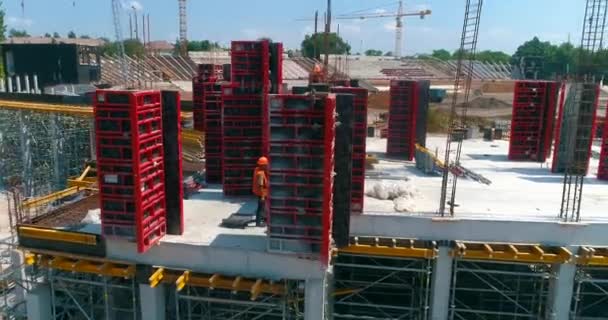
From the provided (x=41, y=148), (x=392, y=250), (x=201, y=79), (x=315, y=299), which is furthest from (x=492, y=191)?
(x=41, y=148)

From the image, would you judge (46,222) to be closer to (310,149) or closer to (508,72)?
(310,149)

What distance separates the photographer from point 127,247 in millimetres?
10734

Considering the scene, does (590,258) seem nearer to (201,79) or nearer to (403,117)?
(403,117)

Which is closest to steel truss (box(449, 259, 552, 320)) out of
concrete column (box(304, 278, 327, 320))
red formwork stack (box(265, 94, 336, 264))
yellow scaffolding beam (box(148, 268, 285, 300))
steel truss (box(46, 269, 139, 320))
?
concrete column (box(304, 278, 327, 320))

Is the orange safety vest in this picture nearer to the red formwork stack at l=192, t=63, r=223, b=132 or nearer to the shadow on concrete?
the shadow on concrete

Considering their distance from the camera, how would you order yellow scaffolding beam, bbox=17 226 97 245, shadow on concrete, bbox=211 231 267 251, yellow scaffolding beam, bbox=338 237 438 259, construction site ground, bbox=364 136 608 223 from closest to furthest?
shadow on concrete, bbox=211 231 267 251 < yellow scaffolding beam, bbox=17 226 97 245 < yellow scaffolding beam, bbox=338 237 438 259 < construction site ground, bbox=364 136 608 223

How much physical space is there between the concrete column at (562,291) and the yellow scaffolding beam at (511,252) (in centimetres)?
38

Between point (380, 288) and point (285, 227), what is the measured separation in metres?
4.83

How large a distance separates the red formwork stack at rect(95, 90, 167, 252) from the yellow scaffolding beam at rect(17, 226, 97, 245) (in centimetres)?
61

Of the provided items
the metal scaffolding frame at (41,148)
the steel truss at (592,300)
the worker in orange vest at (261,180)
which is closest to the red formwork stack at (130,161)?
the worker in orange vest at (261,180)

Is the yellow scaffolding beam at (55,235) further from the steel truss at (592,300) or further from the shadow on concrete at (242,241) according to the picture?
the steel truss at (592,300)

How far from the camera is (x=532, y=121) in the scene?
66.0ft

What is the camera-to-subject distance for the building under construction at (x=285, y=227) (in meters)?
9.91

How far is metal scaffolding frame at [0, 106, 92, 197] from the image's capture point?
22.6 meters
